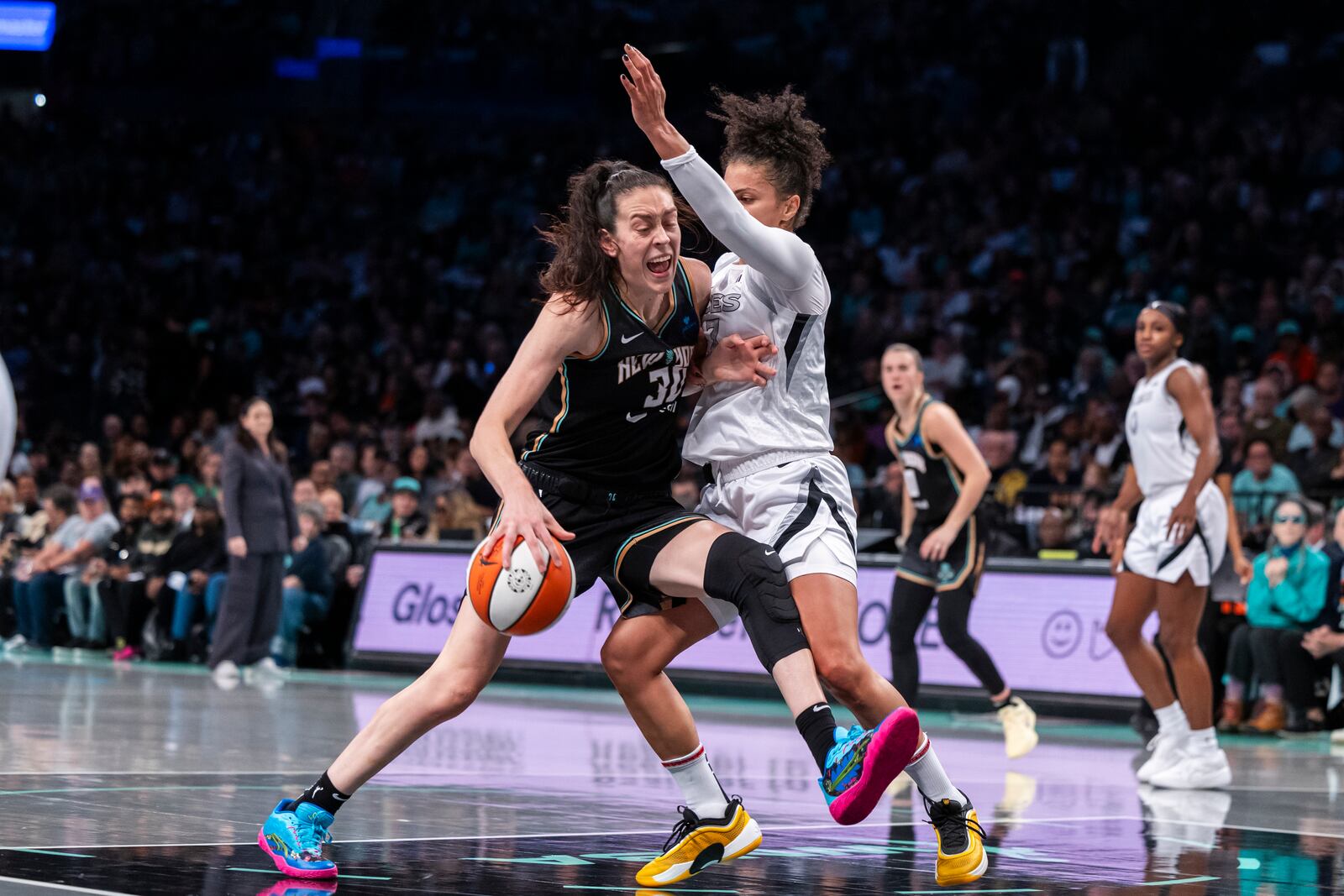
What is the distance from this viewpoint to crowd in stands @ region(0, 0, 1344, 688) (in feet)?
56.0

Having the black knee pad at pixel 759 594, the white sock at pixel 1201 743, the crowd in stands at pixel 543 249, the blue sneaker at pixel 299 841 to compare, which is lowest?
the blue sneaker at pixel 299 841

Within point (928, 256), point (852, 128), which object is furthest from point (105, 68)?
point (928, 256)

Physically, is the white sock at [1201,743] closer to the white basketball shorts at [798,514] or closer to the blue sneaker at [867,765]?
the white basketball shorts at [798,514]

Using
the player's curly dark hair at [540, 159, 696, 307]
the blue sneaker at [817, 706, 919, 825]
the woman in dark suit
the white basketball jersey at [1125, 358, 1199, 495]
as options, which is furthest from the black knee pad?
the woman in dark suit

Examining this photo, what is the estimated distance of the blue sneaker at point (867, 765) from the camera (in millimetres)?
4809

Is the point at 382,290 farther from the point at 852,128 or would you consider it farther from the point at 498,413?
the point at 498,413

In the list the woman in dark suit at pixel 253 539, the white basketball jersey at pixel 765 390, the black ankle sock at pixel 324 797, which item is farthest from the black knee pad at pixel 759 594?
the woman in dark suit at pixel 253 539

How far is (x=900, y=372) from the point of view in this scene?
1037 centimetres

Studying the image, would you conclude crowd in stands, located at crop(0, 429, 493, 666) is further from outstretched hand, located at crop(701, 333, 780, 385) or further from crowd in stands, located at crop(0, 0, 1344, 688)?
outstretched hand, located at crop(701, 333, 780, 385)

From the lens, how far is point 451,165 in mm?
28781

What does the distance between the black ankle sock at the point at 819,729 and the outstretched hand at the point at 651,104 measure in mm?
1581

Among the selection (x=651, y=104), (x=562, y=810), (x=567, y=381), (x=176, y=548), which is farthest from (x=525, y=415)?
(x=176, y=548)

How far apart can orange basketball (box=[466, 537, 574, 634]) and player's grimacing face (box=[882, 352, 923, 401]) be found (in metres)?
5.47

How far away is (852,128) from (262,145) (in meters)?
10.2
